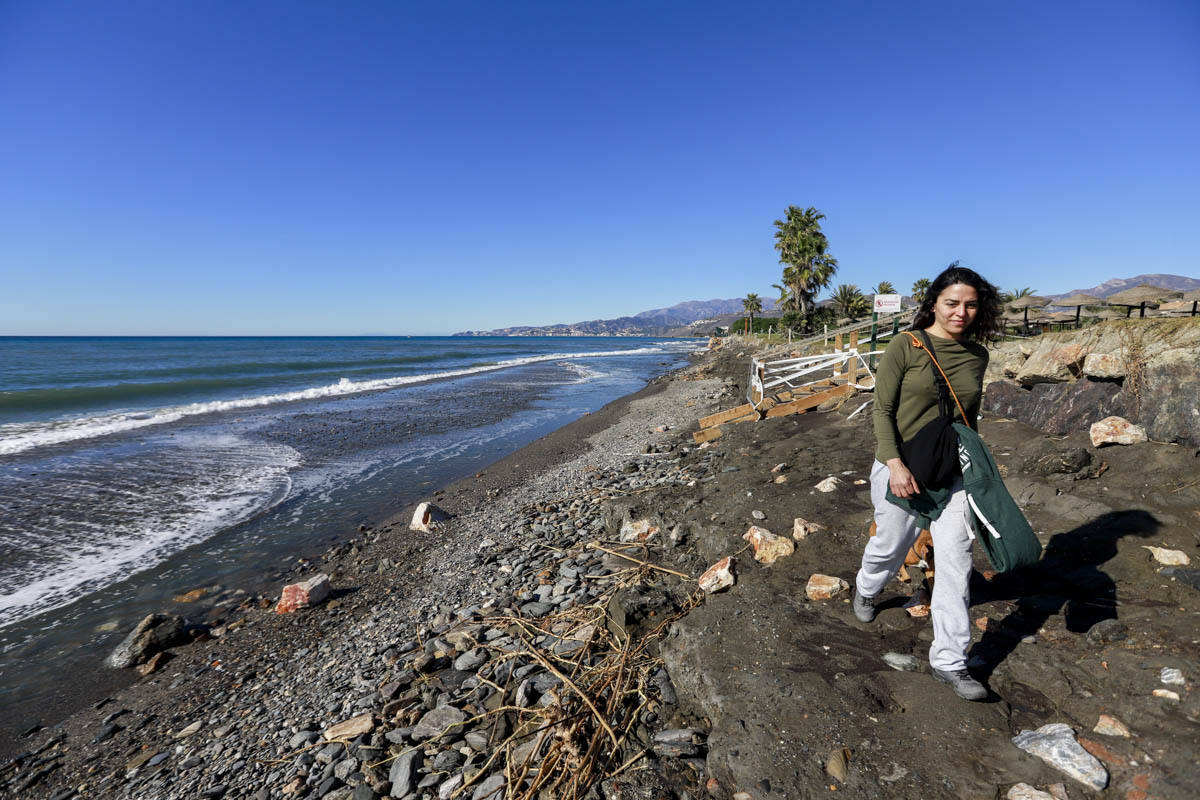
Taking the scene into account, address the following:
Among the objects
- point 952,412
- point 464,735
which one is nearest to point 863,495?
point 952,412

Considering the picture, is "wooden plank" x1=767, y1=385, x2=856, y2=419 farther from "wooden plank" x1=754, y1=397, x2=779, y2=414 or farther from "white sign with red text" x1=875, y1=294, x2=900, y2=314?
"white sign with red text" x1=875, y1=294, x2=900, y2=314

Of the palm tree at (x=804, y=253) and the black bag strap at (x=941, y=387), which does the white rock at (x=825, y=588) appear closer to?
the black bag strap at (x=941, y=387)

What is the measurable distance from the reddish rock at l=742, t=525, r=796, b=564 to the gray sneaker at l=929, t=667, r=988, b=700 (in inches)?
61.5

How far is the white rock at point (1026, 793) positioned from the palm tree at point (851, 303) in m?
44.6

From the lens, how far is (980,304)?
8.38ft

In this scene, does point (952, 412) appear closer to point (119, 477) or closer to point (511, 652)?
point (511, 652)

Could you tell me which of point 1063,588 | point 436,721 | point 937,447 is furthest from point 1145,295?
point 436,721

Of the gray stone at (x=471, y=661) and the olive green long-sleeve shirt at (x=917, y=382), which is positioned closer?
the olive green long-sleeve shirt at (x=917, y=382)

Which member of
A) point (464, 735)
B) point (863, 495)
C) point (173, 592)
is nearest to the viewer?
point (464, 735)

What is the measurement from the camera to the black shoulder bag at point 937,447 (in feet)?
7.79

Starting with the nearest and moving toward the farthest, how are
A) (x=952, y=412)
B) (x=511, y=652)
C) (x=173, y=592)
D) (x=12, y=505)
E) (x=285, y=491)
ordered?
(x=952, y=412) → (x=511, y=652) → (x=173, y=592) → (x=12, y=505) → (x=285, y=491)

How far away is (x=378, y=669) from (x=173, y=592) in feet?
12.8

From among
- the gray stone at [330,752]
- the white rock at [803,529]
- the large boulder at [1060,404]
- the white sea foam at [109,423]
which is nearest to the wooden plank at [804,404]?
the large boulder at [1060,404]

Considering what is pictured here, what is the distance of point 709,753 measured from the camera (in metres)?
2.31
